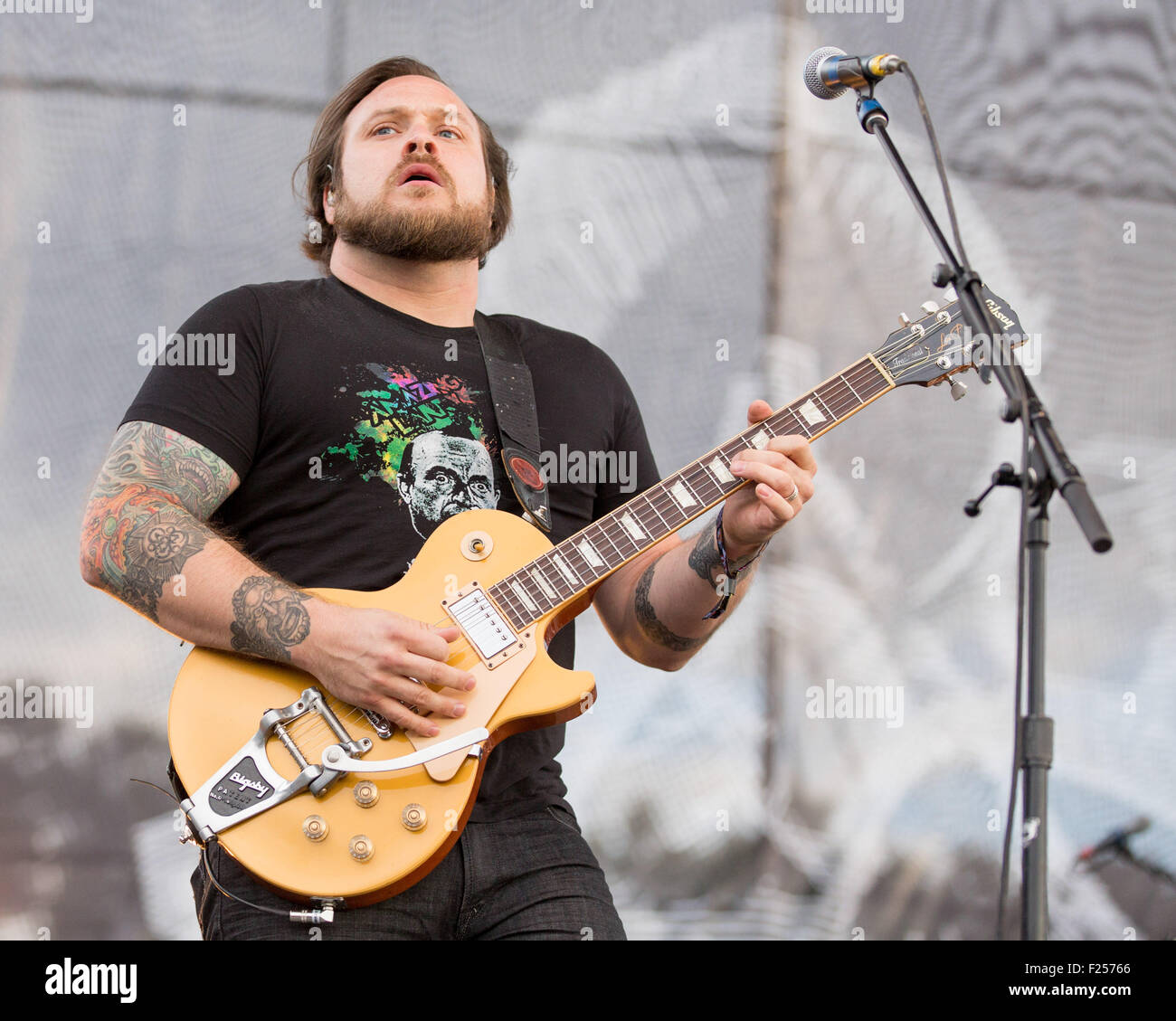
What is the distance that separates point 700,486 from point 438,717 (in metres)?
0.67

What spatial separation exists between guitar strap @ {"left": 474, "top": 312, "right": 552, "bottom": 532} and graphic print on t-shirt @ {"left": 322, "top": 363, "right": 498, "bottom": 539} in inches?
1.7

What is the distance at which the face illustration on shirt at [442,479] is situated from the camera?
212 centimetres

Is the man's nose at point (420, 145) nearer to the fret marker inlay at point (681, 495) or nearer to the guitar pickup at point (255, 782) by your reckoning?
the fret marker inlay at point (681, 495)

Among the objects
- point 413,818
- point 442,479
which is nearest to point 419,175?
point 442,479

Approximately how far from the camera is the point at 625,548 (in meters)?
2.15

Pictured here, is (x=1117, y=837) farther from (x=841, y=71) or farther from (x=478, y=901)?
(x=841, y=71)

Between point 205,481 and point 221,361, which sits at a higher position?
point 221,361

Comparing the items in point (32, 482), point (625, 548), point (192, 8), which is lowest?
point (625, 548)

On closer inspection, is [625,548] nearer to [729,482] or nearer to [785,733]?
[729,482]

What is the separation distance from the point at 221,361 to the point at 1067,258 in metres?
2.72

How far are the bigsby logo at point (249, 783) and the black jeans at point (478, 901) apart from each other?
151 mm

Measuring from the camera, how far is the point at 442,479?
2166 millimetres
